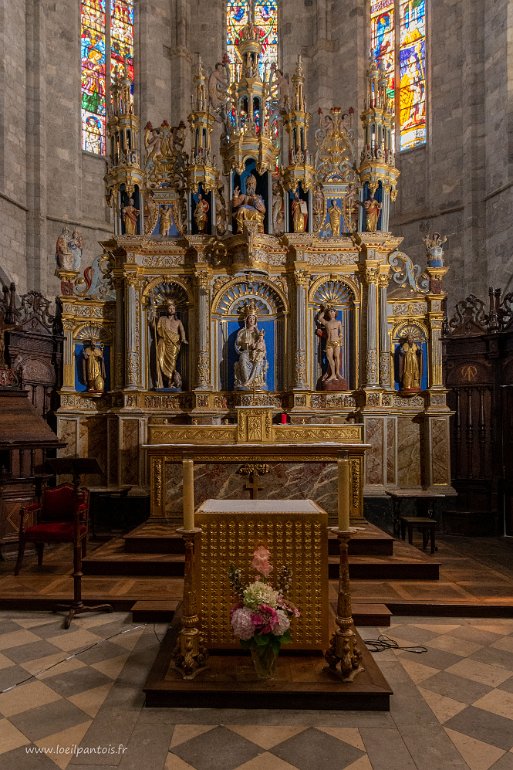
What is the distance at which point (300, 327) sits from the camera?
9.38 metres

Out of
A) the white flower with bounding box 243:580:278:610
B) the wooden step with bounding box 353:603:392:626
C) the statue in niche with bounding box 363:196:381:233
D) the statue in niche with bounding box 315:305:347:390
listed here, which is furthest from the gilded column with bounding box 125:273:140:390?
the white flower with bounding box 243:580:278:610

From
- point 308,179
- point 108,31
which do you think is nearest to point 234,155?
point 308,179

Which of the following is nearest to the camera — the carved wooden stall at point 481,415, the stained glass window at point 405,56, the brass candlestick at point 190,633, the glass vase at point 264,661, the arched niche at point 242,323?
the glass vase at point 264,661

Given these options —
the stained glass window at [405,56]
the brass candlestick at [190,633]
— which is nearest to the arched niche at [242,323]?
the brass candlestick at [190,633]

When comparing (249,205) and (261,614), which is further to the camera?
(249,205)

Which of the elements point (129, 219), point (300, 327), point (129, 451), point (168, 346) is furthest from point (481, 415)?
→ point (129, 219)

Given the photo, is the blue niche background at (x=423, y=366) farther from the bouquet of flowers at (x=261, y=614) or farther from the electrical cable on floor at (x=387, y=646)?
the bouquet of flowers at (x=261, y=614)

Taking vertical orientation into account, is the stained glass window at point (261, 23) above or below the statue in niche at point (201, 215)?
above

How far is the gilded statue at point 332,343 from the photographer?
9.38 m

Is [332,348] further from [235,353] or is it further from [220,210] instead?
[220,210]

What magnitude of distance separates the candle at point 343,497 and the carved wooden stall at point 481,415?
6.02 meters

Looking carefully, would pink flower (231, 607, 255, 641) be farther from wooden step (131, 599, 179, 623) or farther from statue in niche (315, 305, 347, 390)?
statue in niche (315, 305, 347, 390)

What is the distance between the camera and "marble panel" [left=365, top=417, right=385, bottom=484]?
29.6 feet

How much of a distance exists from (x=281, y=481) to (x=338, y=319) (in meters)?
3.13
